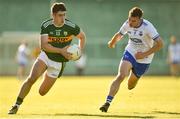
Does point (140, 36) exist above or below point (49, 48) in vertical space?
above

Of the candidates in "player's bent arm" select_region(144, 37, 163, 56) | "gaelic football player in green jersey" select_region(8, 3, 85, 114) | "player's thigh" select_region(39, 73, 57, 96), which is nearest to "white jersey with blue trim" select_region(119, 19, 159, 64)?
"player's bent arm" select_region(144, 37, 163, 56)

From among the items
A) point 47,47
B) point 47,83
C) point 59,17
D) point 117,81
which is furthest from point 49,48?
point 117,81

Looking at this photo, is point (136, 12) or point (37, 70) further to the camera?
point (136, 12)

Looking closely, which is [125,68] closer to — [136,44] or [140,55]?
[140,55]

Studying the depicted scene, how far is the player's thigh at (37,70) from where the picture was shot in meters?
14.5

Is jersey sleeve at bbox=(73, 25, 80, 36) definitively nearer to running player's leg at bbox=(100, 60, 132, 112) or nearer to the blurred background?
running player's leg at bbox=(100, 60, 132, 112)

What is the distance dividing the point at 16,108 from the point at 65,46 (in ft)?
5.94

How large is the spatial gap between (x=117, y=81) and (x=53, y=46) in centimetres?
168

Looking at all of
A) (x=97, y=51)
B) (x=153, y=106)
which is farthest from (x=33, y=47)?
(x=153, y=106)

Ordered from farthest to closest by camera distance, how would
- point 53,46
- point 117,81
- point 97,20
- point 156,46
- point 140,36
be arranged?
point 97,20 → point 140,36 → point 156,46 → point 117,81 → point 53,46

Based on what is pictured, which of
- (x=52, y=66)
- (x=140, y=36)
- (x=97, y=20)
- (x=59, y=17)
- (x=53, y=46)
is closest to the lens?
(x=59, y=17)

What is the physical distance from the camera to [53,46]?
1482cm

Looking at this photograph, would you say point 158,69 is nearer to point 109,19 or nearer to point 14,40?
point 109,19

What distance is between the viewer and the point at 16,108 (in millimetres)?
14352
